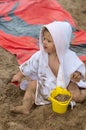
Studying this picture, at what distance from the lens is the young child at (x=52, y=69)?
117 inches

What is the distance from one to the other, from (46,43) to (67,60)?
24 cm

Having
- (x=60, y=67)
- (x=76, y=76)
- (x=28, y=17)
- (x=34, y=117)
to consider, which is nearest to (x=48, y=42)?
(x=60, y=67)

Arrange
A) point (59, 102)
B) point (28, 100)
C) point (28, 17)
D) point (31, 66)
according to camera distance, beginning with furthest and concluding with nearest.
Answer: point (28, 17), point (31, 66), point (28, 100), point (59, 102)

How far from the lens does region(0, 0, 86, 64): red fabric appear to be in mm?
4258

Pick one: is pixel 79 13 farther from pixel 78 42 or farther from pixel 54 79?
pixel 54 79

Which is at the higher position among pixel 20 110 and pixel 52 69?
pixel 52 69

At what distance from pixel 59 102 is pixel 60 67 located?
13.7 inches

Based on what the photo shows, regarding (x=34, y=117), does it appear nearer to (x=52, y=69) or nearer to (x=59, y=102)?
(x=59, y=102)

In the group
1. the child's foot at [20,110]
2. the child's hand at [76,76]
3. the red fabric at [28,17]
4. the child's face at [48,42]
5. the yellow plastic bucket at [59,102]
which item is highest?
the child's face at [48,42]

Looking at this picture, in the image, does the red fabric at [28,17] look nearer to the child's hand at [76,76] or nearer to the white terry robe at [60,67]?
the white terry robe at [60,67]

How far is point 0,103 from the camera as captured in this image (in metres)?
3.13

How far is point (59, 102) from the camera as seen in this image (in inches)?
111

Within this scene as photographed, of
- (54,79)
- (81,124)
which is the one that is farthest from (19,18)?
(81,124)

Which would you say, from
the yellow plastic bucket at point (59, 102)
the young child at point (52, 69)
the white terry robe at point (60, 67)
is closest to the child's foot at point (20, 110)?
the young child at point (52, 69)
